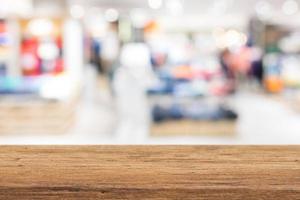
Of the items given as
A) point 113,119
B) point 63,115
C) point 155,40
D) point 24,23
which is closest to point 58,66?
point 24,23

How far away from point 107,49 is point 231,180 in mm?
18593

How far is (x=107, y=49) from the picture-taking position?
63.6ft

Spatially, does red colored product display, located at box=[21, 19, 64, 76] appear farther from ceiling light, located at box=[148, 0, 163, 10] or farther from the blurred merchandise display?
ceiling light, located at box=[148, 0, 163, 10]

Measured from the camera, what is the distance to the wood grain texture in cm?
95

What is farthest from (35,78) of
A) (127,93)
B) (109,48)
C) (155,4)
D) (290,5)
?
(109,48)

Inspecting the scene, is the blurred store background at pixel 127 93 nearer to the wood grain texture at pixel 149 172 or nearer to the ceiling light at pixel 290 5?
the ceiling light at pixel 290 5

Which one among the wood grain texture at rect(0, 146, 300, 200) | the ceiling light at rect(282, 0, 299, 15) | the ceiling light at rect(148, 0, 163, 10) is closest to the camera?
the wood grain texture at rect(0, 146, 300, 200)

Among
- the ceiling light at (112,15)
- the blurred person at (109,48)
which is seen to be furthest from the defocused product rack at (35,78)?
the ceiling light at (112,15)

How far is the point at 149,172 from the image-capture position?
1.00 metres

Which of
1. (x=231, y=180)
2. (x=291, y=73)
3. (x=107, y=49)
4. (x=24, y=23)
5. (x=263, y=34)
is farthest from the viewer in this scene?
(x=263, y=34)

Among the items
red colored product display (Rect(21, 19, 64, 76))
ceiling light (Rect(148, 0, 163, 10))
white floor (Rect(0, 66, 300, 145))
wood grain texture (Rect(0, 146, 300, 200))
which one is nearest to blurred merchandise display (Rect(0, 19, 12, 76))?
red colored product display (Rect(21, 19, 64, 76))

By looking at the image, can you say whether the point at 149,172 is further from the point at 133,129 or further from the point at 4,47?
the point at 4,47

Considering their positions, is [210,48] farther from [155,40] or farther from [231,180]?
[231,180]

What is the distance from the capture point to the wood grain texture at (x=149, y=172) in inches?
37.3
